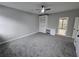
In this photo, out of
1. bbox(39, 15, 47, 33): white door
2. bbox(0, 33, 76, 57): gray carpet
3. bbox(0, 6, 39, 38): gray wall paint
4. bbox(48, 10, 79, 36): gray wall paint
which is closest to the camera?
bbox(0, 33, 76, 57): gray carpet

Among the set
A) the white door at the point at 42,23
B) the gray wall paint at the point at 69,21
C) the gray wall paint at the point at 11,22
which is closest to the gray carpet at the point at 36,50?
the gray wall paint at the point at 11,22

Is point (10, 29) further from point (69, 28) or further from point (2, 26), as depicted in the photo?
point (69, 28)

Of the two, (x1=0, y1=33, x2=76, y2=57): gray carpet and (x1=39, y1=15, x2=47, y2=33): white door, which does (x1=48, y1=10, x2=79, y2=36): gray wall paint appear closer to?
(x1=39, y1=15, x2=47, y2=33): white door

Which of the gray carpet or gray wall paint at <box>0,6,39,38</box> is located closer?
the gray carpet

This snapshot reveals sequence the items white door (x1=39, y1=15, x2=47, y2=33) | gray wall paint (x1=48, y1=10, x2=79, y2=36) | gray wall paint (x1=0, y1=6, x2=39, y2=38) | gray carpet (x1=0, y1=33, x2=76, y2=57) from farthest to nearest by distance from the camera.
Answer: white door (x1=39, y1=15, x2=47, y2=33) < gray wall paint (x1=48, y1=10, x2=79, y2=36) < gray wall paint (x1=0, y1=6, x2=39, y2=38) < gray carpet (x1=0, y1=33, x2=76, y2=57)

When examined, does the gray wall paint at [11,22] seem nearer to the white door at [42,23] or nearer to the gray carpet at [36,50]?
the gray carpet at [36,50]

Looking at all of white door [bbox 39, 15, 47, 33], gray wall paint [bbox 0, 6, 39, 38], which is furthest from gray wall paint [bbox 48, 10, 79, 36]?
gray wall paint [bbox 0, 6, 39, 38]

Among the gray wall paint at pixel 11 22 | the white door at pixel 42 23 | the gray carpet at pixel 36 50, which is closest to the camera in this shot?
the gray carpet at pixel 36 50

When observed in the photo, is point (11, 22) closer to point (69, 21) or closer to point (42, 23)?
point (42, 23)

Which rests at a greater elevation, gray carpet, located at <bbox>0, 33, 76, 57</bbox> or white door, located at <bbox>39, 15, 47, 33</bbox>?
white door, located at <bbox>39, 15, 47, 33</bbox>

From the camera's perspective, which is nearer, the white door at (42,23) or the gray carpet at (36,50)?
the gray carpet at (36,50)

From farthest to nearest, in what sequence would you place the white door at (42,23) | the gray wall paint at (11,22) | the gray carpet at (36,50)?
the white door at (42,23), the gray wall paint at (11,22), the gray carpet at (36,50)

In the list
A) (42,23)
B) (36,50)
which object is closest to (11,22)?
(36,50)

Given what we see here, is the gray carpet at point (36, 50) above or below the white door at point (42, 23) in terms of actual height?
below
